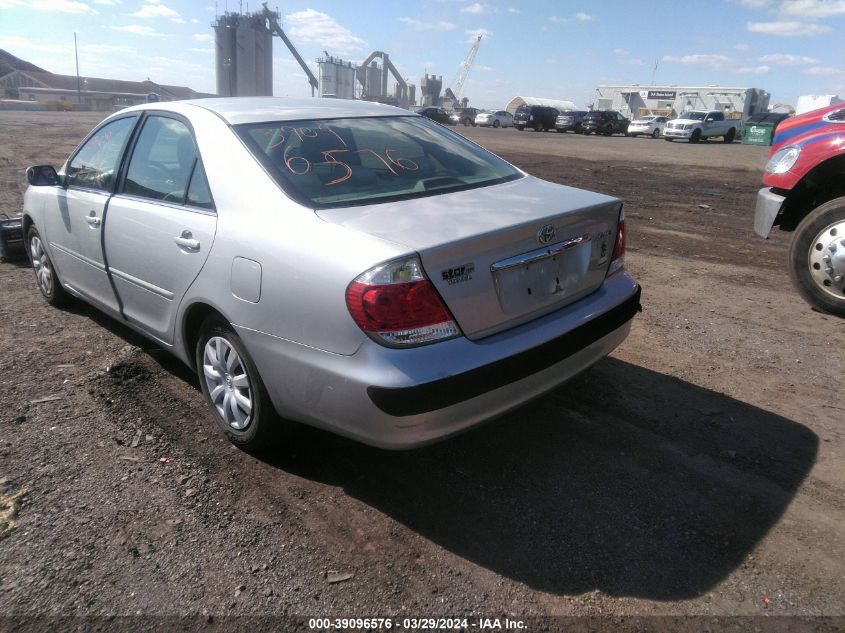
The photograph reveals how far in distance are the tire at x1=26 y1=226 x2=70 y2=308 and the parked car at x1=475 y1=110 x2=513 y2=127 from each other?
171 ft

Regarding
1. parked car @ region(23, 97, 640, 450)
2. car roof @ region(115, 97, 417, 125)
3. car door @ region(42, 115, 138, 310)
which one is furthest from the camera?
car door @ region(42, 115, 138, 310)

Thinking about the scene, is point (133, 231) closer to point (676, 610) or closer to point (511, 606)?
point (511, 606)

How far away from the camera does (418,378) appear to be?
231 centimetres

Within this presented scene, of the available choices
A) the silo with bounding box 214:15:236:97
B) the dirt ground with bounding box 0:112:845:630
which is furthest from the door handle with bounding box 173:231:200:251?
the silo with bounding box 214:15:236:97

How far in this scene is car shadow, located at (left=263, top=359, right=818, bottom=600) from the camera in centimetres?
239

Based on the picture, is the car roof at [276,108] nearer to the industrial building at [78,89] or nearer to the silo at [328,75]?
the industrial building at [78,89]

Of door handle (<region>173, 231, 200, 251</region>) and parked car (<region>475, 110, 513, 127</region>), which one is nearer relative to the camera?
door handle (<region>173, 231, 200, 251</region>)

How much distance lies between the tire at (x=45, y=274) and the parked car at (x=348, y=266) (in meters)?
1.32

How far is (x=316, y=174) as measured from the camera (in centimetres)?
297

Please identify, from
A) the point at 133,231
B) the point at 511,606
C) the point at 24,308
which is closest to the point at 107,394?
the point at 133,231

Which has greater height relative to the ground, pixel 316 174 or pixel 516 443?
pixel 316 174

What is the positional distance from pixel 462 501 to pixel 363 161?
1.70m

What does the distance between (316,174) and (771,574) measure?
2.48 metres

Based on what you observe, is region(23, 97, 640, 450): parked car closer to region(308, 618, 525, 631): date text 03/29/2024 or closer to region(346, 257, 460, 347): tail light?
region(346, 257, 460, 347): tail light
